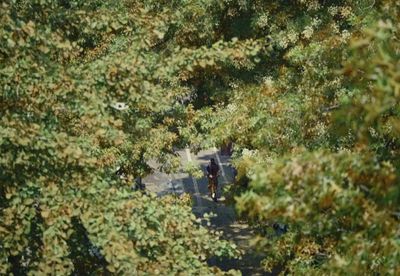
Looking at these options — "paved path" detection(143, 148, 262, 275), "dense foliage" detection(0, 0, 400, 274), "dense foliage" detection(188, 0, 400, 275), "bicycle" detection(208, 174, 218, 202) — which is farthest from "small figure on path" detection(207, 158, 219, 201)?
"dense foliage" detection(0, 0, 400, 274)

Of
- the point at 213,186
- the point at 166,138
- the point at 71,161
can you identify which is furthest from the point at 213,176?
the point at 71,161

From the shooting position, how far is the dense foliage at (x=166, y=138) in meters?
4.32

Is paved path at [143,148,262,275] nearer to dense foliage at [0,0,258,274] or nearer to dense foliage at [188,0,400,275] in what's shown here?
dense foliage at [188,0,400,275]

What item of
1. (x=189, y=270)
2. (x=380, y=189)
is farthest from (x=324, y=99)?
(x=380, y=189)

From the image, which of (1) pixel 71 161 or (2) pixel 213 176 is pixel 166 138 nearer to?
(1) pixel 71 161

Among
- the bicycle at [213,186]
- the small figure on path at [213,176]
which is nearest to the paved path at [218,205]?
the bicycle at [213,186]

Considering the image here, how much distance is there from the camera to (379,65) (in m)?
Answer: 4.02

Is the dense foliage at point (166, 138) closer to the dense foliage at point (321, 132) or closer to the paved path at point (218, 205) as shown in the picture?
the dense foliage at point (321, 132)

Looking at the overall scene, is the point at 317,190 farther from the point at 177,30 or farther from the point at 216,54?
the point at 177,30

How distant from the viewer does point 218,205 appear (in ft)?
69.2

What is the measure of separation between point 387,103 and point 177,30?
9673 millimetres

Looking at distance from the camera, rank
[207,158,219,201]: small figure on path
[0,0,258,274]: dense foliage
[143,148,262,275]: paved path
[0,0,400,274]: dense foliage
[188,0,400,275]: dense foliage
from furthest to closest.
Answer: [207,158,219,201]: small figure on path < [143,148,262,275]: paved path < [0,0,258,274]: dense foliage < [0,0,400,274]: dense foliage < [188,0,400,275]: dense foliage

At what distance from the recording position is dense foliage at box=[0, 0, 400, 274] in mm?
4316

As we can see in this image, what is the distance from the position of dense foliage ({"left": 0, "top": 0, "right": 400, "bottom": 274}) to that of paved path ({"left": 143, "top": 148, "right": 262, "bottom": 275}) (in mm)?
5304
